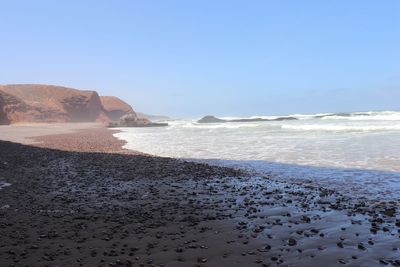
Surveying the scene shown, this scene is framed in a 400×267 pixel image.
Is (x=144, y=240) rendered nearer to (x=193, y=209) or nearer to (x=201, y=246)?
(x=201, y=246)

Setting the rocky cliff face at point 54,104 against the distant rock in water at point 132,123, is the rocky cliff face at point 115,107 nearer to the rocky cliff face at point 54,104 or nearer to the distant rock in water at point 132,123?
the rocky cliff face at point 54,104

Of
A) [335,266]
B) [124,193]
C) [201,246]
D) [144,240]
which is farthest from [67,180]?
[335,266]

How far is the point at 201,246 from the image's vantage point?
693cm

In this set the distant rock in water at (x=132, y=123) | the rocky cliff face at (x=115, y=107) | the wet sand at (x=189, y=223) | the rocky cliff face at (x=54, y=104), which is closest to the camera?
the wet sand at (x=189, y=223)

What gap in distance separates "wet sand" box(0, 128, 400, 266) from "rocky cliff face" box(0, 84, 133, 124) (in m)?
75.6

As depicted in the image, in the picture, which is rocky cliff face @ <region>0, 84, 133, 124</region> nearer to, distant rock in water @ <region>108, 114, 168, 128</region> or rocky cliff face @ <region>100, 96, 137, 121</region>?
rocky cliff face @ <region>100, 96, 137, 121</region>

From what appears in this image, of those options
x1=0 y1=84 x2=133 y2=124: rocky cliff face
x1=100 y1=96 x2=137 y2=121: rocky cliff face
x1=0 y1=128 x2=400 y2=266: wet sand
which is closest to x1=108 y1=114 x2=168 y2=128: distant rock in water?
x1=0 y1=84 x2=133 y2=124: rocky cliff face

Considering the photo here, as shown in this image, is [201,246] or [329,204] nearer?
[201,246]

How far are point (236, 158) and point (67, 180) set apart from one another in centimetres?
930

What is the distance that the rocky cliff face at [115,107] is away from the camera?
117 metres

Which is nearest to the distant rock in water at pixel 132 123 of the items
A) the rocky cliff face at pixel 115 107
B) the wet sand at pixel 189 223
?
the rocky cliff face at pixel 115 107

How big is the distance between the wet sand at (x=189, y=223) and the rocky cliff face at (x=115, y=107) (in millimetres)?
104887

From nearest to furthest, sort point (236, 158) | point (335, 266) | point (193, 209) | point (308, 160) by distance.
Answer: point (335, 266) → point (193, 209) → point (308, 160) → point (236, 158)

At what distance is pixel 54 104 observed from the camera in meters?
97.1
